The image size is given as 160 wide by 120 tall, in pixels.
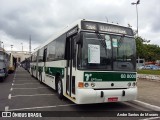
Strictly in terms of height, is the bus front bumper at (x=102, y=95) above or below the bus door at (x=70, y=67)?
below

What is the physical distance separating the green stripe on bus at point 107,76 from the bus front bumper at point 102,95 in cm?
40

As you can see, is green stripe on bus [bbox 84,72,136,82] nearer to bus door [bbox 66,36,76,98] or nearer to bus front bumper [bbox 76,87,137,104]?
bus front bumper [bbox 76,87,137,104]

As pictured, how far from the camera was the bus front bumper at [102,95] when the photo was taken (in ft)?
27.7

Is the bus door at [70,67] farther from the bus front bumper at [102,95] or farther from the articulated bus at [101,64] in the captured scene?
the bus front bumper at [102,95]

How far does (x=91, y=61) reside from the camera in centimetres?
873

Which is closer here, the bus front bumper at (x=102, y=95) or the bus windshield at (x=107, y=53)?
the bus front bumper at (x=102, y=95)

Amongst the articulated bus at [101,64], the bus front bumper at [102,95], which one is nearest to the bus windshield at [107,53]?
the articulated bus at [101,64]

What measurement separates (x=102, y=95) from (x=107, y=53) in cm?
153

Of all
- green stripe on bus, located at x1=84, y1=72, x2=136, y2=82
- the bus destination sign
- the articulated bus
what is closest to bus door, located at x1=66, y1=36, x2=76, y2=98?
the articulated bus

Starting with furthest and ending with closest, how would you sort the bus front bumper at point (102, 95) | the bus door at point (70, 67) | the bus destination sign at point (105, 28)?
the bus door at point (70, 67)
the bus destination sign at point (105, 28)
the bus front bumper at point (102, 95)

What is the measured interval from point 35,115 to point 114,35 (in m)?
4.08

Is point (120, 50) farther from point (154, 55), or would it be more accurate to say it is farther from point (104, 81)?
point (154, 55)

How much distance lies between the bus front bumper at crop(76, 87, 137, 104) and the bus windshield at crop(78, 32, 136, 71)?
81 centimetres

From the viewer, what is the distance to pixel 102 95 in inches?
340
